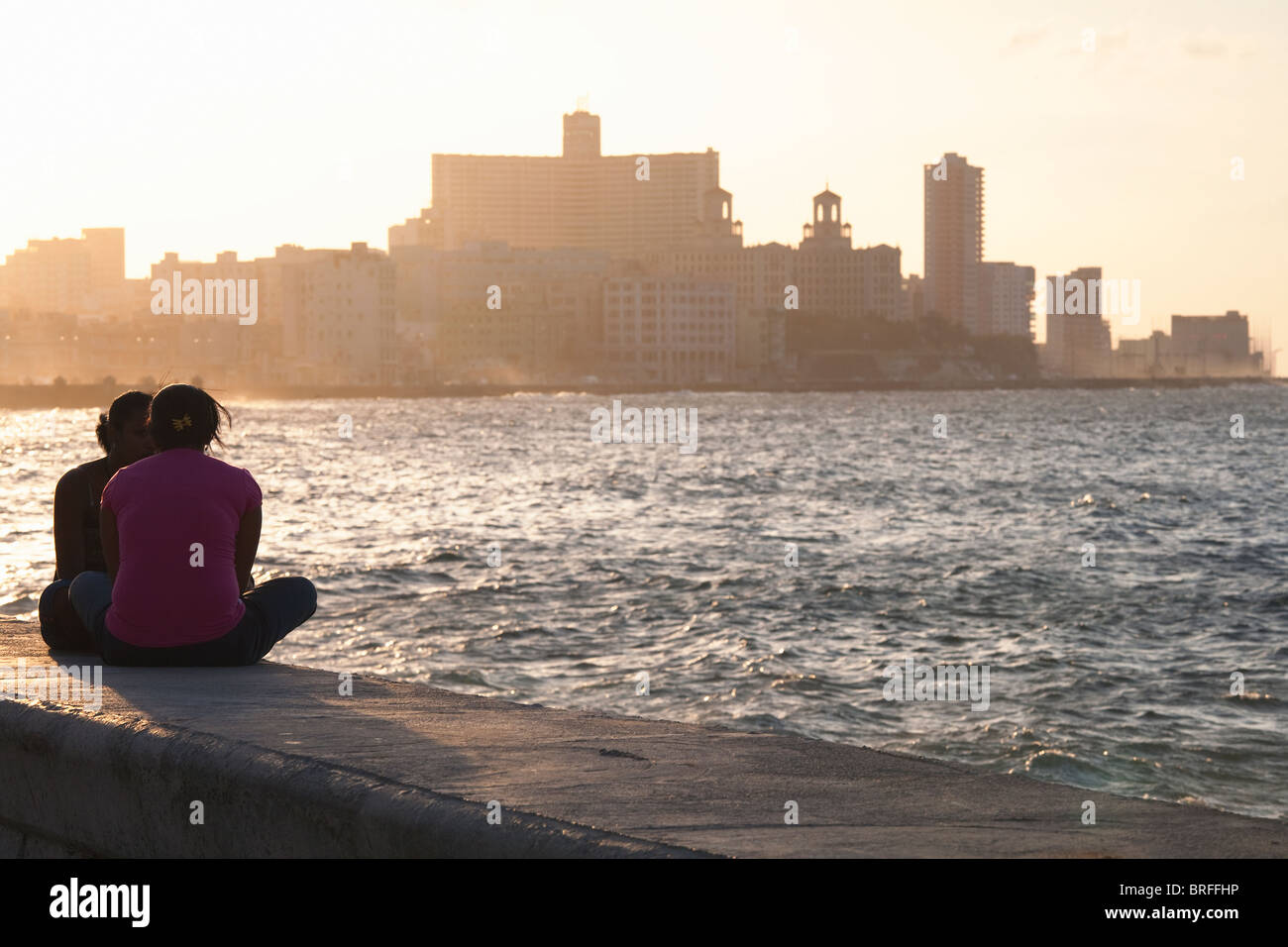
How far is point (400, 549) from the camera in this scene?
22.6 meters

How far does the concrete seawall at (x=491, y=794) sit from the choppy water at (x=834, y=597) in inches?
232

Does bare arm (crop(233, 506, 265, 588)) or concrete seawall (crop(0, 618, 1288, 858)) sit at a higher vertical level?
bare arm (crop(233, 506, 265, 588))

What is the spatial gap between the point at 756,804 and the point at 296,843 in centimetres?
109

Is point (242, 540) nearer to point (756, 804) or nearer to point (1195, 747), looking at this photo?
point (756, 804)

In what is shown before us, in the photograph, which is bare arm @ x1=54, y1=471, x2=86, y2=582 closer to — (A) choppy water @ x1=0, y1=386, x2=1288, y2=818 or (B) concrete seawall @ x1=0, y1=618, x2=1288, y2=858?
(B) concrete seawall @ x1=0, y1=618, x2=1288, y2=858

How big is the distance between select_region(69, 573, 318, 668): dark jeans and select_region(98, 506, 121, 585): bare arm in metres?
0.18

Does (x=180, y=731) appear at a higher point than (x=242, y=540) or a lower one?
lower

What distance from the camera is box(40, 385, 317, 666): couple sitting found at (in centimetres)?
539

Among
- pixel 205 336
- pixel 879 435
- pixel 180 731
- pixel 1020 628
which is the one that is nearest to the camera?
pixel 180 731

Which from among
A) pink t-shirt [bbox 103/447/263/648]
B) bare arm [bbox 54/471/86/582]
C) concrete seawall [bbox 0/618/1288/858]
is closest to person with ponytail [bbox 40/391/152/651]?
bare arm [bbox 54/471/86/582]

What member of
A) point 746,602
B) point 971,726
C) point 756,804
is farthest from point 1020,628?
point 756,804

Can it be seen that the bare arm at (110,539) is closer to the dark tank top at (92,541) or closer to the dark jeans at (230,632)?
the dark jeans at (230,632)

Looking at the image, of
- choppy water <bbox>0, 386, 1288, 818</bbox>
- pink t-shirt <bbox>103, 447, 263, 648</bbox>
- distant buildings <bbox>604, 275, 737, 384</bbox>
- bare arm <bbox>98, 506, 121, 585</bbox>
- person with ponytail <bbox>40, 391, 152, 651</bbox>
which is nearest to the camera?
pink t-shirt <bbox>103, 447, 263, 648</bbox>
